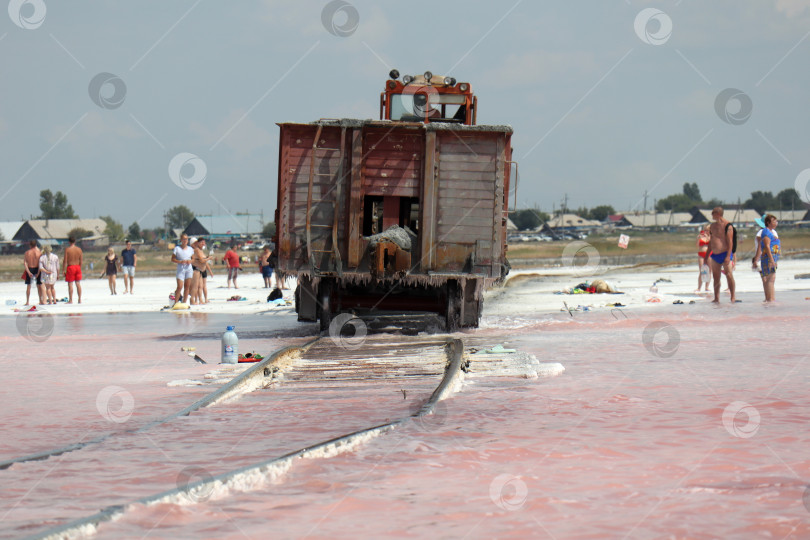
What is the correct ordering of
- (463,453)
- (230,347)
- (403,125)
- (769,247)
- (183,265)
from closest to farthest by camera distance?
(463,453), (230,347), (403,125), (769,247), (183,265)

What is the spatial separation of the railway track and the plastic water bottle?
0.55 metres

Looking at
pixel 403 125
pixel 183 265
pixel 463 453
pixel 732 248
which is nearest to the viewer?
pixel 463 453

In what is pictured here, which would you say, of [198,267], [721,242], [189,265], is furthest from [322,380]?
[198,267]

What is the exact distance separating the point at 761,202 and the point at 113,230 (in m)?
119

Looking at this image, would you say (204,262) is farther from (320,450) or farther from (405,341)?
(320,450)

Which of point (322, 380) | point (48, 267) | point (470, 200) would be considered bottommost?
point (322, 380)

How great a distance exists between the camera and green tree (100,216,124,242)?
5610 inches

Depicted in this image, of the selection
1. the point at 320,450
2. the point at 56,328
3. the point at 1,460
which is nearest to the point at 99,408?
the point at 1,460

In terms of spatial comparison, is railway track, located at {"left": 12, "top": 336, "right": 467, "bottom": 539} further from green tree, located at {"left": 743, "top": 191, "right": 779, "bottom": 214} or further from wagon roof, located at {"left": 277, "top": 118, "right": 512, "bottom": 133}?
green tree, located at {"left": 743, "top": 191, "right": 779, "bottom": 214}

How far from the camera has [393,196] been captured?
13.9 metres

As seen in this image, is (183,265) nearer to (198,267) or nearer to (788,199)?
(198,267)

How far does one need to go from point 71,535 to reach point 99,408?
414 centimetres

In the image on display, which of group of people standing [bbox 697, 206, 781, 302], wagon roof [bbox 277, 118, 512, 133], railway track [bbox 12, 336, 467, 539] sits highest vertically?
wagon roof [bbox 277, 118, 512, 133]

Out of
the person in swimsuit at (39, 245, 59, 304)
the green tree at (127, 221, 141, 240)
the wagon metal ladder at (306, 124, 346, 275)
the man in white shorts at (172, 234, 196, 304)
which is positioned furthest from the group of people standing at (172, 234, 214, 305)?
the green tree at (127, 221, 141, 240)
